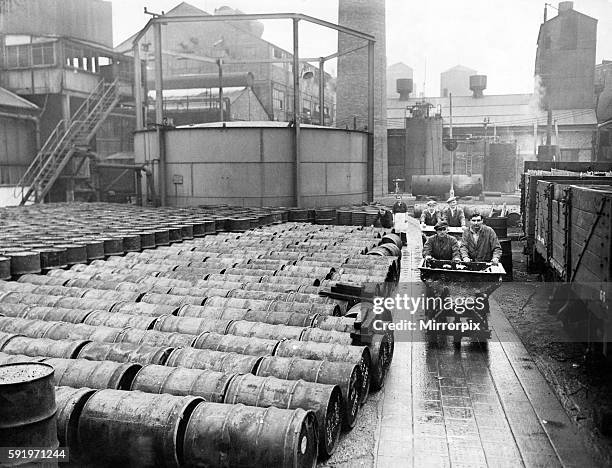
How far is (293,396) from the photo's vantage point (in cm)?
556

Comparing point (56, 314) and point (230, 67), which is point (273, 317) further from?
point (230, 67)

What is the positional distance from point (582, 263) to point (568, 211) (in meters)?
1.40

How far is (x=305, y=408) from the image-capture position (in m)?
5.46

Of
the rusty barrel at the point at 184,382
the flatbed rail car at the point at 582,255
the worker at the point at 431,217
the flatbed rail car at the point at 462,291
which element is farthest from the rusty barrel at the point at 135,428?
the worker at the point at 431,217

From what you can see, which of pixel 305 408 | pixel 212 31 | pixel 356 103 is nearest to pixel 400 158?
pixel 356 103

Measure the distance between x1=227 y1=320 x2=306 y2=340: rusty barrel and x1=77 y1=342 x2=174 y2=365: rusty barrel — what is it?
3.75 feet

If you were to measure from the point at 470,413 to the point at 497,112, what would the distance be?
55452 millimetres

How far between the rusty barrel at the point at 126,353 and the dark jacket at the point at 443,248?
18.0ft

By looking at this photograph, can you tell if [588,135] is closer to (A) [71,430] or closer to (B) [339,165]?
(B) [339,165]

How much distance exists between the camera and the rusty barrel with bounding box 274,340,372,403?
668 cm

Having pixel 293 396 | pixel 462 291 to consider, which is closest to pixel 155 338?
pixel 293 396

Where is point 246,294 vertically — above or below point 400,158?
below

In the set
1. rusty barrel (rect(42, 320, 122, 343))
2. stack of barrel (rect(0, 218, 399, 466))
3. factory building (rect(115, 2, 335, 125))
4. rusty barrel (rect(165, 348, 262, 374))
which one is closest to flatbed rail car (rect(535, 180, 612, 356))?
stack of barrel (rect(0, 218, 399, 466))

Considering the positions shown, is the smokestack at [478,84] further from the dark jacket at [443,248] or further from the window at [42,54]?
the dark jacket at [443,248]
